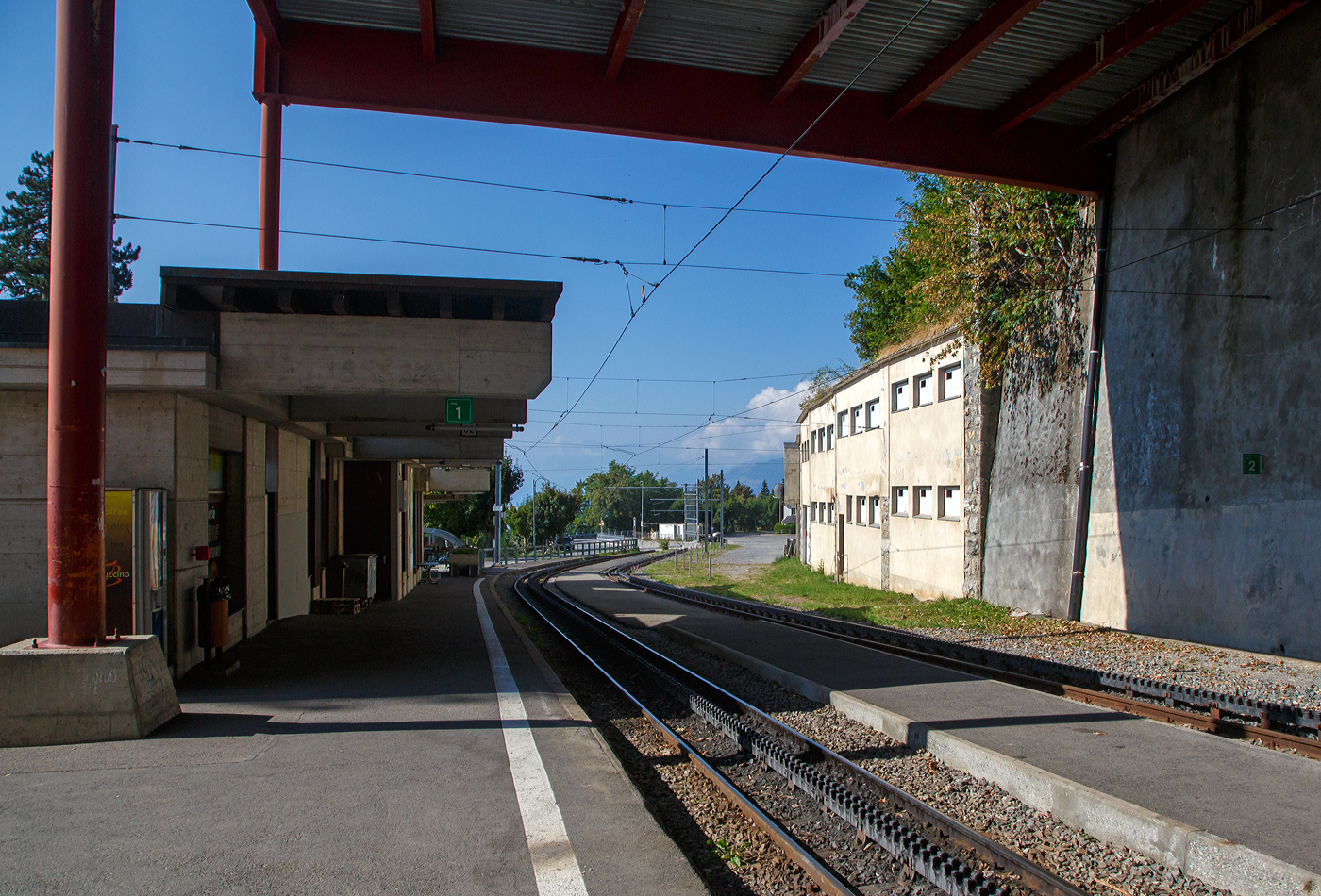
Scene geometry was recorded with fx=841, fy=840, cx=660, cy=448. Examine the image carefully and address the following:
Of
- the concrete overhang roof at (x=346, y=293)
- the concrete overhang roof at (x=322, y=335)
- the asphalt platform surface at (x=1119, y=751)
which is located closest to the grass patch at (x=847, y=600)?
the asphalt platform surface at (x=1119, y=751)

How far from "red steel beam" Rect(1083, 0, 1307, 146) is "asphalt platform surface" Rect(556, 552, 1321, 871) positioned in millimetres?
9493

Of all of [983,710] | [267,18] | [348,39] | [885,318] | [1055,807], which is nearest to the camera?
[1055,807]

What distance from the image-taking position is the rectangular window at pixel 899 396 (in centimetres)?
2325

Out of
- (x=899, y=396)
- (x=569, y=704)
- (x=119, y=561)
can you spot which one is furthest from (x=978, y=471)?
(x=119, y=561)

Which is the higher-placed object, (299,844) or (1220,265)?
(1220,265)

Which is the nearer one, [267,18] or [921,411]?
[267,18]

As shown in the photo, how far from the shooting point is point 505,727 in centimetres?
730

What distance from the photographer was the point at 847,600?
885 inches

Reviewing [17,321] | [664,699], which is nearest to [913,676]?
[664,699]

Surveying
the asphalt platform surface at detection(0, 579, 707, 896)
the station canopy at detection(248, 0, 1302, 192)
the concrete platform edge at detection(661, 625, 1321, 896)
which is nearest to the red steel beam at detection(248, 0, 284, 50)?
the station canopy at detection(248, 0, 1302, 192)

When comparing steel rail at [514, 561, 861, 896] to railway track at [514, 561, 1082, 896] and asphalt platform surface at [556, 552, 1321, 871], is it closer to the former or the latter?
railway track at [514, 561, 1082, 896]

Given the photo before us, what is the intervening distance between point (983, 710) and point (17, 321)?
36.0 ft

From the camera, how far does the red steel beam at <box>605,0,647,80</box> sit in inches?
417

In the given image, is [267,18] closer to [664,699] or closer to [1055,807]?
[664,699]
